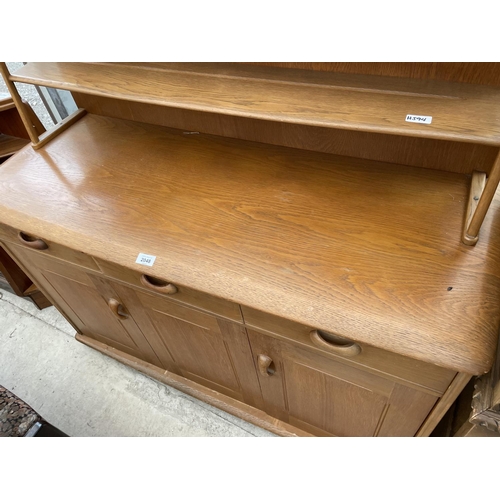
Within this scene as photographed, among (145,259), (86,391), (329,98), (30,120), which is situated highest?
(329,98)

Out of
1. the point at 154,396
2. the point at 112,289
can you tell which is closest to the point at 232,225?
the point at 112,289

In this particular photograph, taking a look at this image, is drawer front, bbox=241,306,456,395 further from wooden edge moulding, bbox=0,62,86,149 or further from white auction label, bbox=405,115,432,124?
wooden edge moulding, bbox=0,62,86,149

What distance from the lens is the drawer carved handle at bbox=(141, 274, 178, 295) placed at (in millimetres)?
976

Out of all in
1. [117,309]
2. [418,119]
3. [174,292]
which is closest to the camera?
[418,119]

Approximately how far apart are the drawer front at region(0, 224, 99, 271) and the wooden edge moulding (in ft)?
0.98

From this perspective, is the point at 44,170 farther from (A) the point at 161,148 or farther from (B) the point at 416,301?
(B) the point at 416,301

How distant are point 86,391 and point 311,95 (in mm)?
1490

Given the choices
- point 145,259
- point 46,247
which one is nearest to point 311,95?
point 145,259

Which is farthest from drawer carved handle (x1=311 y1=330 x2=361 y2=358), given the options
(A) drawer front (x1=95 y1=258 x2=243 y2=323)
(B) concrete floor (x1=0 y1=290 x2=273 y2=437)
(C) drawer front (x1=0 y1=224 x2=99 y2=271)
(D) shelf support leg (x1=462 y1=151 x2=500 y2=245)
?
(B) concrete floor (x1=0 y1=290 x2=273 y2=437)

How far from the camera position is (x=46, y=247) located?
115cm

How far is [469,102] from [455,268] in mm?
311

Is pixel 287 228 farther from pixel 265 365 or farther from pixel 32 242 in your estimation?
pixel 32 242

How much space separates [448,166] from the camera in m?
0.95

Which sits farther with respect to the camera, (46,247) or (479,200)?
(46,247)
